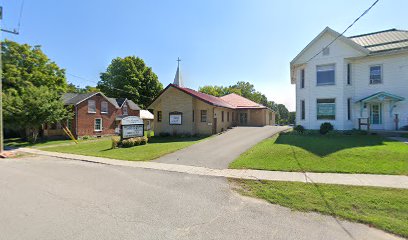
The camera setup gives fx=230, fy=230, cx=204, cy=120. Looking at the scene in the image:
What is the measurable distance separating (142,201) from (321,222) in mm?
4346

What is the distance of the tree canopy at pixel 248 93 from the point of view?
221 ft

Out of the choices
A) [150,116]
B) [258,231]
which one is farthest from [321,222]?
[150,116]

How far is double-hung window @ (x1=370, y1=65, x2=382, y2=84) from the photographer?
1863 centimetres

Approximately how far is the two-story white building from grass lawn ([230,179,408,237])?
14204 mm

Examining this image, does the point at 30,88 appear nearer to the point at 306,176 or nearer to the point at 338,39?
the point at 306,176

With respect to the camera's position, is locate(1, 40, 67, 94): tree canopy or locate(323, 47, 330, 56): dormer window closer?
locate(323, 47, 330, 56): dormer window

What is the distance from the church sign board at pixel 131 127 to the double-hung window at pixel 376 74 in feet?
65.2

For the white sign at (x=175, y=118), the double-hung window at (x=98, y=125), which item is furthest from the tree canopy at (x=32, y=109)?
the white sign at (x=175, y=118)

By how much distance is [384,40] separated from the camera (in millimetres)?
19922

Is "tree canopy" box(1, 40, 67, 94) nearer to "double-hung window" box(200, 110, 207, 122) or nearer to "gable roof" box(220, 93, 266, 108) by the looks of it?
"double-hung window" box(200, 110, 207, 122)

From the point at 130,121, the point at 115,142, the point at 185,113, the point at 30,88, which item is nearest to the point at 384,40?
the point at 185,113

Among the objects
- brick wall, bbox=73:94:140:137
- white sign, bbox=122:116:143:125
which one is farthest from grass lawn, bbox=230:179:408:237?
brick wall, bbox=73:94:140:137

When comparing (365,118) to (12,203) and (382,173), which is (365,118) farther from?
(12,203)

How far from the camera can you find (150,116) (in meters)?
47.6
